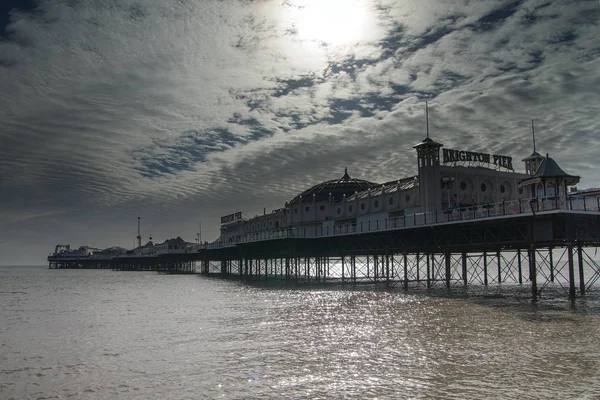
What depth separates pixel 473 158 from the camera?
2106 inches

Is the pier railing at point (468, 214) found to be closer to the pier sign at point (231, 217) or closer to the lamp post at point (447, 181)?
the lamp post at point (447, 181)

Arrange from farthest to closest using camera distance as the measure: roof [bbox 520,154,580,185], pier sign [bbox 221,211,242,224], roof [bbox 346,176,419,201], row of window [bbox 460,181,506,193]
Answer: pier sign [bbox 221,211,242,224] → roof [bbox 346,176,419,201] → row of window [bbox 460,181,506,193] → roof [bbox 520,154,580,185]

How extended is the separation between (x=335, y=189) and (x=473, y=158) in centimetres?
2665

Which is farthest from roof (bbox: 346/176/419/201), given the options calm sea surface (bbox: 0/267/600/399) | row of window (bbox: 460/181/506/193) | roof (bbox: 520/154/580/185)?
calm sea surface (bbox: 0/267/600/399)

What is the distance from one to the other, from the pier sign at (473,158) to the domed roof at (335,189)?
79.3 feet

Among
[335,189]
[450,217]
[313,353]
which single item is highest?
A: [335,189]

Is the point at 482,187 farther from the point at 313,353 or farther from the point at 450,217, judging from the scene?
the point at 313,353

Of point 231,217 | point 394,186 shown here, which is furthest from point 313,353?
point 231,217

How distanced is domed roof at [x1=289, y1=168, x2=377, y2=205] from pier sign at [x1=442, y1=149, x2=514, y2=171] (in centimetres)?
2416

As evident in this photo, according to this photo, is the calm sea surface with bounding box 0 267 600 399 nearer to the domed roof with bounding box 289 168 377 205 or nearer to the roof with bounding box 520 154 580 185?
the roof with bounding box 520 154 580 185

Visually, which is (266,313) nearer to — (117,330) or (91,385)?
(117,330)

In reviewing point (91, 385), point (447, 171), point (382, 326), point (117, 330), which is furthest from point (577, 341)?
point (447, 171)

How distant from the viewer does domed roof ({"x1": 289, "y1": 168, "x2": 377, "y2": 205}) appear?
248ft

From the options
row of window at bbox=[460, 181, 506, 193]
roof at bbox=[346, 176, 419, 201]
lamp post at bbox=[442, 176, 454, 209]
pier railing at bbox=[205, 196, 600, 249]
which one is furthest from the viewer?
roof at bbox=[346, 176, 419, 201]
